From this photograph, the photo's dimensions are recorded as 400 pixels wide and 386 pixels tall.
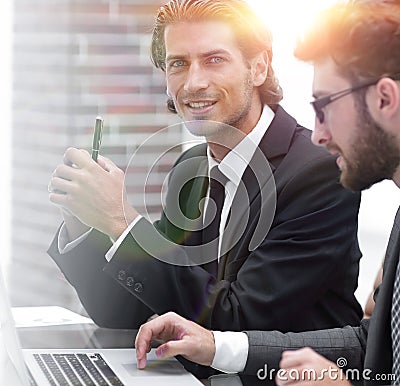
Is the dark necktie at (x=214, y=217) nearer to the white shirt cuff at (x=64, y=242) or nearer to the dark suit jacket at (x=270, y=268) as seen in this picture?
the dark suit jacket at (x=270, y=268)

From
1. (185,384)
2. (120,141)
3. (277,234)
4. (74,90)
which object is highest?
(74,90)

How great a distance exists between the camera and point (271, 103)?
4.72 ft

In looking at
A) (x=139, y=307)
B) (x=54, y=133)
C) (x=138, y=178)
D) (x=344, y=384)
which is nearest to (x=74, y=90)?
(x=54, y=133)

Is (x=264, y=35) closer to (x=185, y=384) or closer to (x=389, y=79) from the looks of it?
(x=389, y=79)

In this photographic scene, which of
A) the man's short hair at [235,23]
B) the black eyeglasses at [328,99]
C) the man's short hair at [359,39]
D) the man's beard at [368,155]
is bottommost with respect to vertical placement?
the man's beard at [368,155]

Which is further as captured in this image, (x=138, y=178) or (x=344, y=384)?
(x=138, y=178)

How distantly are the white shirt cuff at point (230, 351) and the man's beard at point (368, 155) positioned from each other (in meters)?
0.24

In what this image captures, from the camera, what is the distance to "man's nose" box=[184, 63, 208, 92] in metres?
1.43

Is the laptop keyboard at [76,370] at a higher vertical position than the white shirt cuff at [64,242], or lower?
lower

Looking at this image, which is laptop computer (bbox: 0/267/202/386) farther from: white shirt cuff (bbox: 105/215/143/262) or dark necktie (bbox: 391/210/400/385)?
dark necktie (bbox: 391/210/400/385)

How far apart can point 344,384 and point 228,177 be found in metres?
0.60

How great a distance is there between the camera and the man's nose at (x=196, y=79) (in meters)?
1.43

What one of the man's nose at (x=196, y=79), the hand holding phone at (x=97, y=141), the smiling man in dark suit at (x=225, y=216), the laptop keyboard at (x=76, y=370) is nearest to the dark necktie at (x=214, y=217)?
the smiling man in dark suit at (x=225, y=216)

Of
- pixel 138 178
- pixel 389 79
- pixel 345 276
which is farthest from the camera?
pixel 138 178
